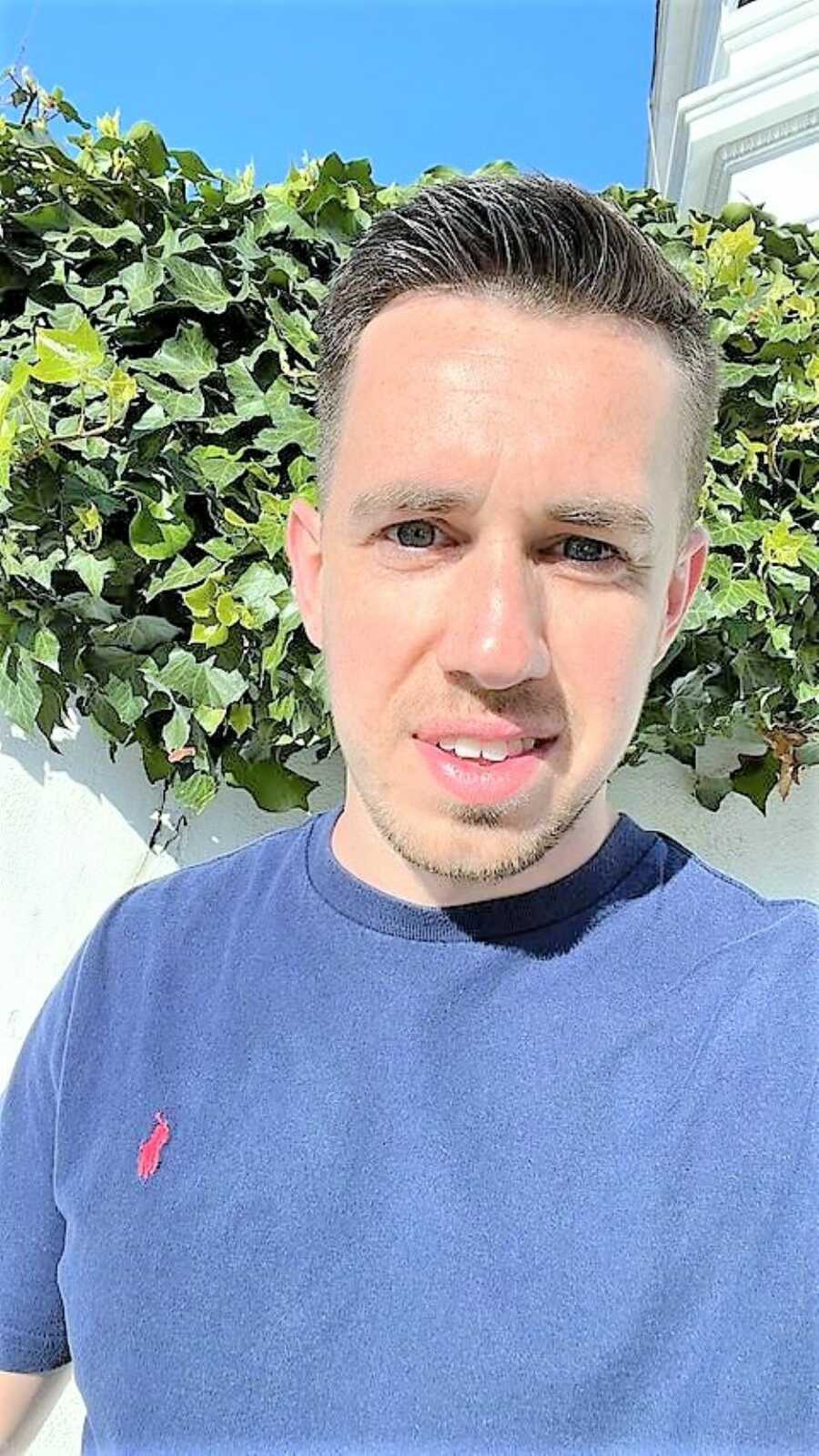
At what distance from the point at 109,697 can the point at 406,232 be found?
97cm

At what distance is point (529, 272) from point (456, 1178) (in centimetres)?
84

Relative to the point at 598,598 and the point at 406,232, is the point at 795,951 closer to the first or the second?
the point at 598,598

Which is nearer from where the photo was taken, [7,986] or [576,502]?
[576,502]

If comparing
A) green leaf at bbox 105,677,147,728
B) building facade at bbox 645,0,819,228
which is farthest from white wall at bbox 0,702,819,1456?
building facade at bbox 645,0,819,228

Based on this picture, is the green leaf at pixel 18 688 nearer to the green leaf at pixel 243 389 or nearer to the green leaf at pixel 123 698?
the green leaf at pixel 123 698

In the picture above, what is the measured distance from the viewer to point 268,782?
80.4 inches

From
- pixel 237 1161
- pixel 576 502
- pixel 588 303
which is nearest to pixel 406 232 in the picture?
pixel 588 303

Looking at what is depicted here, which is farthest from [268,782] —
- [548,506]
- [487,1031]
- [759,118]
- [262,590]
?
[759,118]

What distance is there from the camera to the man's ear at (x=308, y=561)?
4.32ft

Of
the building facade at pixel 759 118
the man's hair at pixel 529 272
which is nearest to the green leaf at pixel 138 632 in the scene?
the man's hair at pixel 529 272

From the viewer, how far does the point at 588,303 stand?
1.13 metres

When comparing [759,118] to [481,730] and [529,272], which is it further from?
[481,730]

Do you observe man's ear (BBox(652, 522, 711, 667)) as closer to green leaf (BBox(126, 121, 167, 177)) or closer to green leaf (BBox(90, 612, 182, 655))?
green leaf (BBox(90, 612, 182, 655))

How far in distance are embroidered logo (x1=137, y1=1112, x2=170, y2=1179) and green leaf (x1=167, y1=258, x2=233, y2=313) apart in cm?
123
